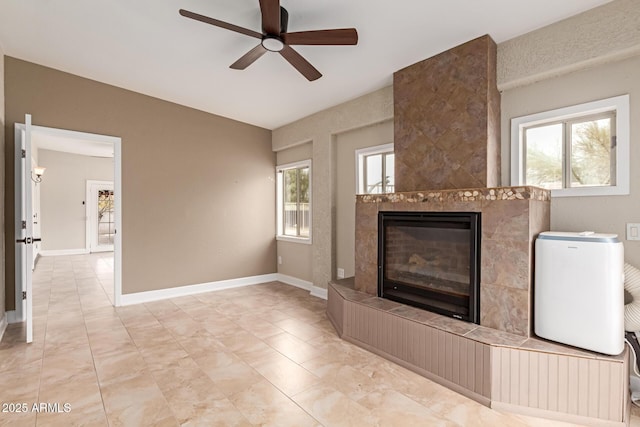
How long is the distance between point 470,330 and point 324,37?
2469 millimetres

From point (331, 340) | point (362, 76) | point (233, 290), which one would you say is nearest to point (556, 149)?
point (362, 76)

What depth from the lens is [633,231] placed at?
226cm

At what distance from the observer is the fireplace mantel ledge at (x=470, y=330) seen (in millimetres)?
2014

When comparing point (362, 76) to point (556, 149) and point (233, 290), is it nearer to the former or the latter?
point (556, 149)

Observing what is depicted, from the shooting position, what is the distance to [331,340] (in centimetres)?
316

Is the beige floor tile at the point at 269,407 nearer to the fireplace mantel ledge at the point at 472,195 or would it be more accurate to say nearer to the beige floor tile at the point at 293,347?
the beige floor tile at the point at 293,347

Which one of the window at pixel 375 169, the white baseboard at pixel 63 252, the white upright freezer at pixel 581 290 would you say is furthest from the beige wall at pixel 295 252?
the white baseboard at pixel 63 252

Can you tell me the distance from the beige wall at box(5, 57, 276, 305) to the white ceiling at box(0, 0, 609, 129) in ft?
0.86

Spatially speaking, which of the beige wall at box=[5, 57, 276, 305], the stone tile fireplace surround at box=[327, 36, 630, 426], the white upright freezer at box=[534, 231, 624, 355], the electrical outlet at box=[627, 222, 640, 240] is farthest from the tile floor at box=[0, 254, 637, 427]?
the electrical outlet at box=[627, 222, 640, 240]

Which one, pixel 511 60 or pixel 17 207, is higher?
pixel 511 60

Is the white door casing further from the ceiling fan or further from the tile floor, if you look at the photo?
the ceiling fan

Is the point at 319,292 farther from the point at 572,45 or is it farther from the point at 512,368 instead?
the point at 572,45

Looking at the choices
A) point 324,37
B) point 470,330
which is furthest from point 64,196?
point 470,330

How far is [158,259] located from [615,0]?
5.50 metres
